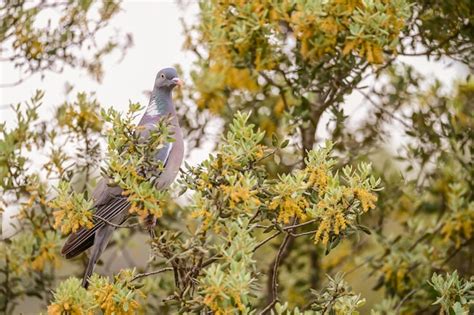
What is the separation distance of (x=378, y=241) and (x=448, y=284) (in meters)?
2.15

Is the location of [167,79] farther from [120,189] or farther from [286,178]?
[286,178]

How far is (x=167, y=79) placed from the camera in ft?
15.5

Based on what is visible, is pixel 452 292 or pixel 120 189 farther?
pixel 120 189

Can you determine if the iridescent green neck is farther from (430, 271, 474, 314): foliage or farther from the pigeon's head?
(430, 271, 474, 314): foliage

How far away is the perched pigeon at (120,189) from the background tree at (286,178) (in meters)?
0.23

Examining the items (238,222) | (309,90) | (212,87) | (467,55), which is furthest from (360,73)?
(238,222)

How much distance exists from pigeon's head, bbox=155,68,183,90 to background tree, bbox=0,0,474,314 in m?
0.52

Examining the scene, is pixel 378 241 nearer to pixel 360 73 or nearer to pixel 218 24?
pixel 360 73

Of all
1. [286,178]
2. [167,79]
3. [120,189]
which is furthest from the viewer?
[167,79]

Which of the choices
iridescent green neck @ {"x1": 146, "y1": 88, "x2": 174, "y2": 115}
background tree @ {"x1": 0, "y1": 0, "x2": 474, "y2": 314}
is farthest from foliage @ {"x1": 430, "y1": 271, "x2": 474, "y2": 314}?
iridescent green neck @ {"x1": 146, "y1": 88, "x2": 174, "y2": 115}

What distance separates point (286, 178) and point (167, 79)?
1.33m

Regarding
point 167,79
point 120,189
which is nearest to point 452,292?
point 120,189

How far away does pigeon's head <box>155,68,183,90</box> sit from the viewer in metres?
4.70

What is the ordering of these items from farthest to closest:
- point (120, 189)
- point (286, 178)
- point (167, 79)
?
point (167, 79) → point (120, 189) → point (286, 178)
